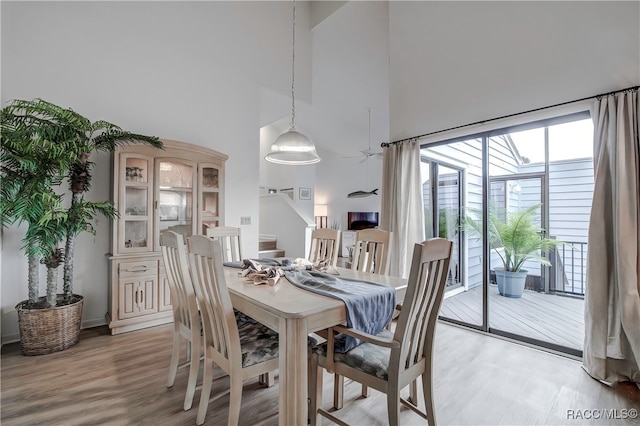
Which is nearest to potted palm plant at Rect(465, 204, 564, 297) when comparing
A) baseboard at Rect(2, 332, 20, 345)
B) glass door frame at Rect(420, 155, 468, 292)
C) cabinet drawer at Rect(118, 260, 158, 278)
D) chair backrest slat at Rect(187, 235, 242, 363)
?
glass door frame at Rect(420, 155, 468, 292)

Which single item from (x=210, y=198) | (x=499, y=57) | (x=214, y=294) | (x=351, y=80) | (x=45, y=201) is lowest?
(x=214, y=294)

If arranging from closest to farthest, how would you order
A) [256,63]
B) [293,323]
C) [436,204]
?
[293,323]
[436,204]
[256,63]

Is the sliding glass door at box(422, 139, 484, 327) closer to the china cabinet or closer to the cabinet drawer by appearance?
the china cabinet

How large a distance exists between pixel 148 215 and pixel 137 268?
0.55 m

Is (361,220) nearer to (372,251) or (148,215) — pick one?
(372,251)

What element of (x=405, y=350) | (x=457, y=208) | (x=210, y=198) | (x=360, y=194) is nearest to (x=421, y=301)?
(x=405, y=350)

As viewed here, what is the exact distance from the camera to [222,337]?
155 cm

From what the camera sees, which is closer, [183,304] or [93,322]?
[183,304]

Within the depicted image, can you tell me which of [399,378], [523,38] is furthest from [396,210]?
[399,378]

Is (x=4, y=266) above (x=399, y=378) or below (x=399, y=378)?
above

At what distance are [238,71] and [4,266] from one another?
3340 mm

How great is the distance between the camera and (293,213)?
6.75m

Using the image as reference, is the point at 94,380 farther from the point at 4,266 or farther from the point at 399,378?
the point at 399,378

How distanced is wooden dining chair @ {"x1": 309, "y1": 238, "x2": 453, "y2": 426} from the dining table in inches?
6.5
